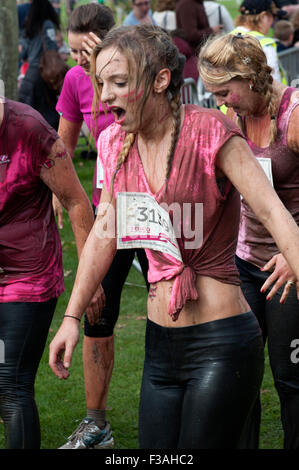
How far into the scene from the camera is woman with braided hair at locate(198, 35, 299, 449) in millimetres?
3355

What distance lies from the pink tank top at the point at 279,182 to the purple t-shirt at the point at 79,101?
95cm

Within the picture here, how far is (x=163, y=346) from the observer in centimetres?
277

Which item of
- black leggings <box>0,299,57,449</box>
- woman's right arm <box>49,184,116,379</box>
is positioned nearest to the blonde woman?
black leggings <box>0,299,57,449</box>

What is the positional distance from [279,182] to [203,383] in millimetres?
1154

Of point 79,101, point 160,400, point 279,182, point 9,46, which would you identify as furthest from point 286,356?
point 9,46

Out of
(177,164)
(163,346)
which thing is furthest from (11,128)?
(163,346)

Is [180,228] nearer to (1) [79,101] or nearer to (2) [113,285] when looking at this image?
(2) [113,285]

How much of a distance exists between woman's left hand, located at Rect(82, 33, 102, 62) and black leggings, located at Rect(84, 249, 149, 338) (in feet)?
3.24

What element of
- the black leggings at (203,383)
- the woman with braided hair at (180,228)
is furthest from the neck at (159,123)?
the black leggings at (203,383)

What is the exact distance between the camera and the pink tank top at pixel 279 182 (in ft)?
11.3

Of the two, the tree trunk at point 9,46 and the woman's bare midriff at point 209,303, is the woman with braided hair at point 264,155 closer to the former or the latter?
the woman's bare midriff at point 209,303

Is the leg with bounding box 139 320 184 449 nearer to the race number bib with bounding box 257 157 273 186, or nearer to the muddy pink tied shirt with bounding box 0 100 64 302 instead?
the muddy pink tied shirt with bounding box 0 100 64 302

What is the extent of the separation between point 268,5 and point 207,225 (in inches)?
147

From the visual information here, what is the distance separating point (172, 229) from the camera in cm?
263
